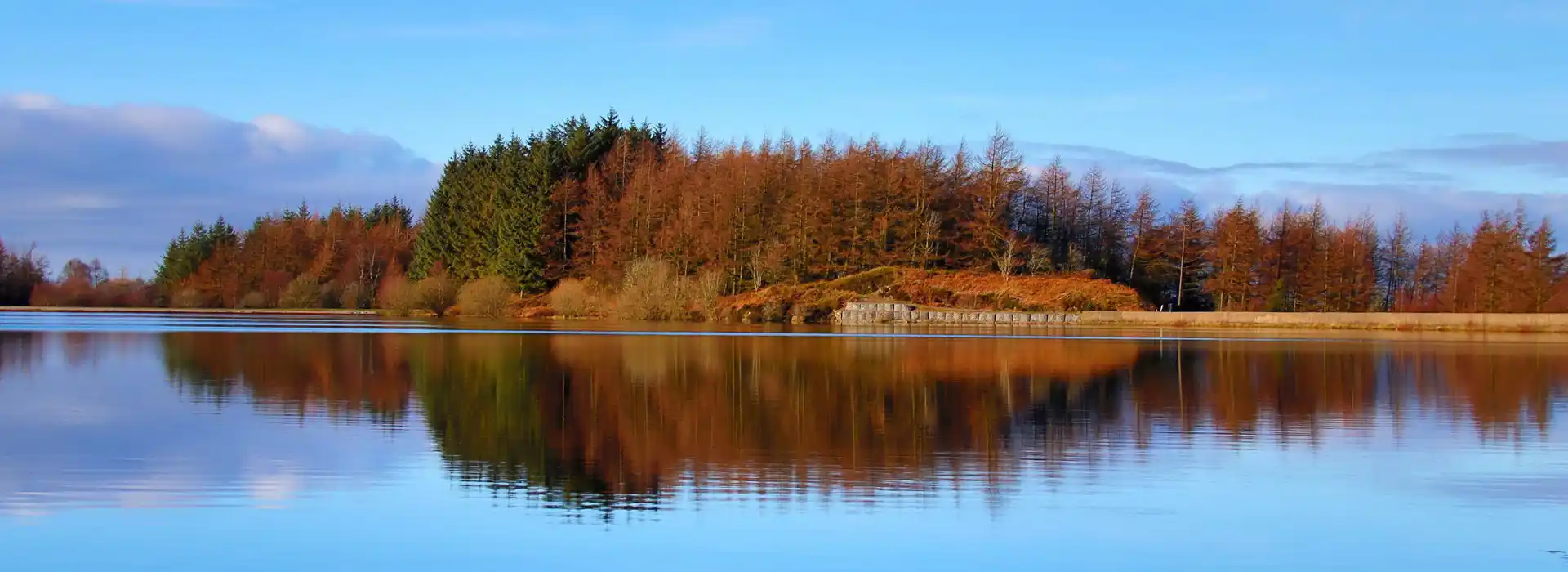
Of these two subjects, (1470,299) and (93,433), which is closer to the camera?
(93,433)

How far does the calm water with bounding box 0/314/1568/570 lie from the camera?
8.45 m

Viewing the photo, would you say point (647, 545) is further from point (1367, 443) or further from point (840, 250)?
point (840, 250)

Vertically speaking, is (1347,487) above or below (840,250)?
below

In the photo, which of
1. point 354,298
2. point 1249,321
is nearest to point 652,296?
point 1249,321

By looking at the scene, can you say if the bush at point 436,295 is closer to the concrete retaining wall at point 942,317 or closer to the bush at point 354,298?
the bush at point 354,298

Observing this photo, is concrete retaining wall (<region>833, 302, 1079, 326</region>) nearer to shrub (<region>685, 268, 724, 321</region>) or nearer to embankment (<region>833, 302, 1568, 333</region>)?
embankment (<region>833, 302, 1568, 333</region>)

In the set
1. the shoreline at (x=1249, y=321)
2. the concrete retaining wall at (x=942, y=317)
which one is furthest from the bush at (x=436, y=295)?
the concrete retaining wall at (x=942, y=317)

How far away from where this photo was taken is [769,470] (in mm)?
11438

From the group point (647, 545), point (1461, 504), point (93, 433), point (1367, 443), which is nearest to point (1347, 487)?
point (1461, 504)

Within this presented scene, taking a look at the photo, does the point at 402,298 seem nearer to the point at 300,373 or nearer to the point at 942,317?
the point at 942,317

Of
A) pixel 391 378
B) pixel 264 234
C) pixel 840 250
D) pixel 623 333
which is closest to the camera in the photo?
pixel 391 378

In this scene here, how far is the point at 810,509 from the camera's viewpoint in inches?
380

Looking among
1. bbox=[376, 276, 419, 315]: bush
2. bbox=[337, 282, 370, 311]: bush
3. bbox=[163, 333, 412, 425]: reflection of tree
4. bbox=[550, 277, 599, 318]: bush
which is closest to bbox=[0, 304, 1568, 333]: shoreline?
bbox=[550, 277, 599, 318]: bush

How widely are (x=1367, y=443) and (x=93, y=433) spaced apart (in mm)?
13620
